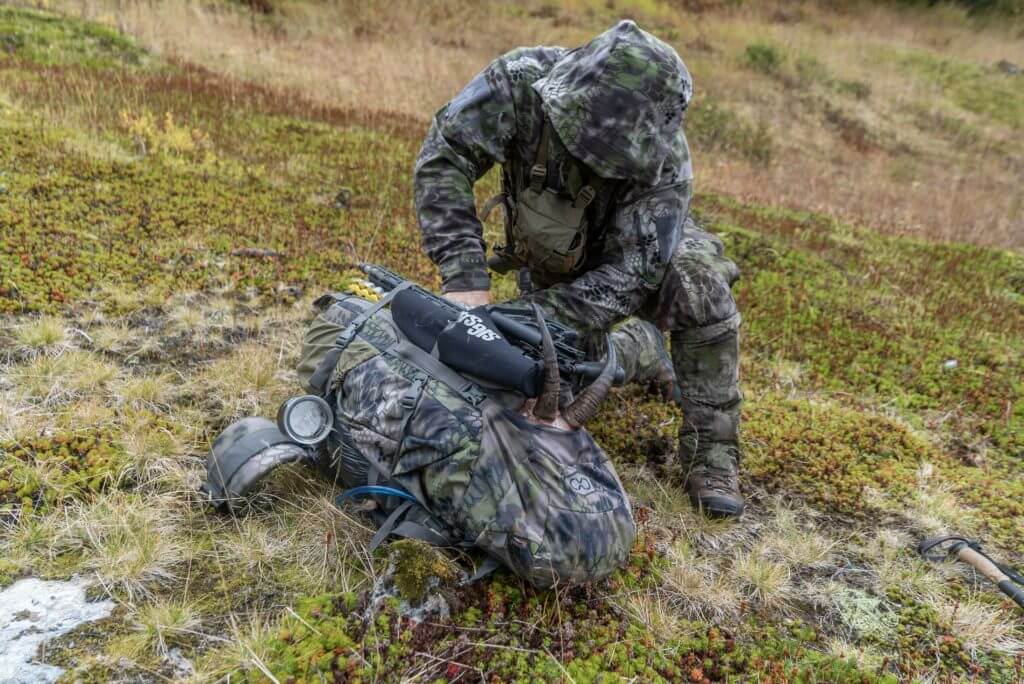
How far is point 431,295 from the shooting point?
309 cm

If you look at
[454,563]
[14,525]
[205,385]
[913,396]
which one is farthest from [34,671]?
[913,396]

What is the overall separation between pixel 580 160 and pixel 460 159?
2.36 ft

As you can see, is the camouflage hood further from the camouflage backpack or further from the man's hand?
the camouflage backpack

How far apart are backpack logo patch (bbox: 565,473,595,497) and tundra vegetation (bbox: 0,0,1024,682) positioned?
45cm

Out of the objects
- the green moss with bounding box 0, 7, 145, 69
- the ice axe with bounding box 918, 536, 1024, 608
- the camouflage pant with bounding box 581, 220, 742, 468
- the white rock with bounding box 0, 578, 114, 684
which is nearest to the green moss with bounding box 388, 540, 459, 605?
the white rock with bounding box 0, 578, 114, 684

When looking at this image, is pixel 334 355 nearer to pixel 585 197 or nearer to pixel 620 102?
pixel 585 197

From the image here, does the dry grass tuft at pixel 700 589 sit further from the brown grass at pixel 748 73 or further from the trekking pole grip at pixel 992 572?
the brown grass at pixel 748 73

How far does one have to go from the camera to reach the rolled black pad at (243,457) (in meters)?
2.79

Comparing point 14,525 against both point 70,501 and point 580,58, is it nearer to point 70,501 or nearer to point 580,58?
point 70,501

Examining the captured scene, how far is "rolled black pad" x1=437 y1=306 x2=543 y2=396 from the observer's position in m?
2.65

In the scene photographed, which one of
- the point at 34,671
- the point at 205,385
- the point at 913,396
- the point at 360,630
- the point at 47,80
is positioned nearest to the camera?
the point at 34,671

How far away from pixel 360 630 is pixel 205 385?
204cm

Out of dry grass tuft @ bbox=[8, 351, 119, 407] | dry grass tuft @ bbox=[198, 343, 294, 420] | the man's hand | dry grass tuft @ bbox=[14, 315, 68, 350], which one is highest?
the man's hand

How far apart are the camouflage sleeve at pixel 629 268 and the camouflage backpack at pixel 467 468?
0.81 metres
